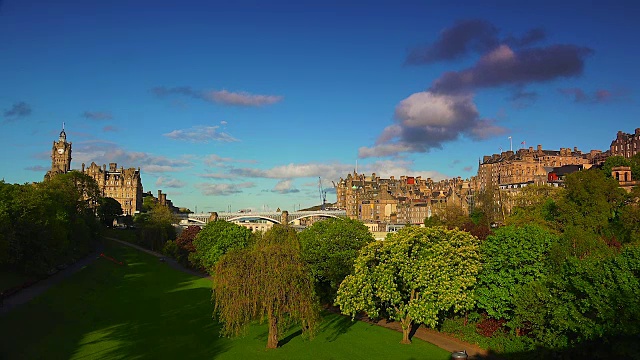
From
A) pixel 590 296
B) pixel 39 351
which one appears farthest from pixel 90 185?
pixel 590 296

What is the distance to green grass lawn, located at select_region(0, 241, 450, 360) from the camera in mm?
40281

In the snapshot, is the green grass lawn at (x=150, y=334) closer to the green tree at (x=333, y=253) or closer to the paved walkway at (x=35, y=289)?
the paved walkway at (x=35, y=289)

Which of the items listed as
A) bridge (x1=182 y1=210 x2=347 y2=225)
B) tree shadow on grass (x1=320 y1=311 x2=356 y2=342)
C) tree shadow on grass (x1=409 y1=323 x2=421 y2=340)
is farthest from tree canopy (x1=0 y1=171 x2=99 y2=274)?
bridge (x1=182 y1=210 x2=347 y2=225)

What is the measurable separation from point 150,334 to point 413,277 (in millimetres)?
22237

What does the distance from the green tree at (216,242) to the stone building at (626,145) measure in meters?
114

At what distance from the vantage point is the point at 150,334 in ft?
150

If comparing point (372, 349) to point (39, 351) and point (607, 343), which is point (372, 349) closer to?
point (607, 343)

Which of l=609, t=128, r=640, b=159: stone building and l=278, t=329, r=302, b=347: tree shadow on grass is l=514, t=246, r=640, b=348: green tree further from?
l=609, t=128, r=640, b=159: stone building

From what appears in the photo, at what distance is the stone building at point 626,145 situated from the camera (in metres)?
150

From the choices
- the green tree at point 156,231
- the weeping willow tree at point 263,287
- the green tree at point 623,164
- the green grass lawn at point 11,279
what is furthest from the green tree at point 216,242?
the green tree at point 623,164

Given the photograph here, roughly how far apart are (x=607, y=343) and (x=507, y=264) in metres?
11.6

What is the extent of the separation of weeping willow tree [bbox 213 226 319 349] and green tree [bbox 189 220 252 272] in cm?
3908

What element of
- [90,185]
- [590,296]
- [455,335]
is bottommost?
[455,335]

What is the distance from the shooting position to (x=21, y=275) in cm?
6581
